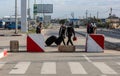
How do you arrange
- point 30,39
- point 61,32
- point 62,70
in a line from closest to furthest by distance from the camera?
point 62,70 < point 30,39 < point 61,32

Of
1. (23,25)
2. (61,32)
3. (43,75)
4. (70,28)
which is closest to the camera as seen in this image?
(43,75)

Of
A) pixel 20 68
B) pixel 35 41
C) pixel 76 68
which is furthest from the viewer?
pixel 35 41

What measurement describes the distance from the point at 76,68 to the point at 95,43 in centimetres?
945

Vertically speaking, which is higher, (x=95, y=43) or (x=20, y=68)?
(x=95, y=43)

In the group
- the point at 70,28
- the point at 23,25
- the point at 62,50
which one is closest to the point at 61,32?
the point at 70,28

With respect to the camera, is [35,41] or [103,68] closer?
[103,68]

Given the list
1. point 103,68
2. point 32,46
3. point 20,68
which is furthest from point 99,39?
point 20,68

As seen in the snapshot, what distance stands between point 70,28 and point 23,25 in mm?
40244

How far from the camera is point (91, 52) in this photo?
25.8 meters

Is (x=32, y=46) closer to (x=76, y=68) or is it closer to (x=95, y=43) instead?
(x=95, y=43)

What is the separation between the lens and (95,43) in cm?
2594

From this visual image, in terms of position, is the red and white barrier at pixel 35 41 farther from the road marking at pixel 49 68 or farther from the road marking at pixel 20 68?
the road marking at pixel 20 68

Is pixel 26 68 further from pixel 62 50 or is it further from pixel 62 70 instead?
pixel 62 50

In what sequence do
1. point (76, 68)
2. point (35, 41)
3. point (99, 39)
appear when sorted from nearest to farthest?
point (76, 68) → point (35, 41) → point (99, 39)
